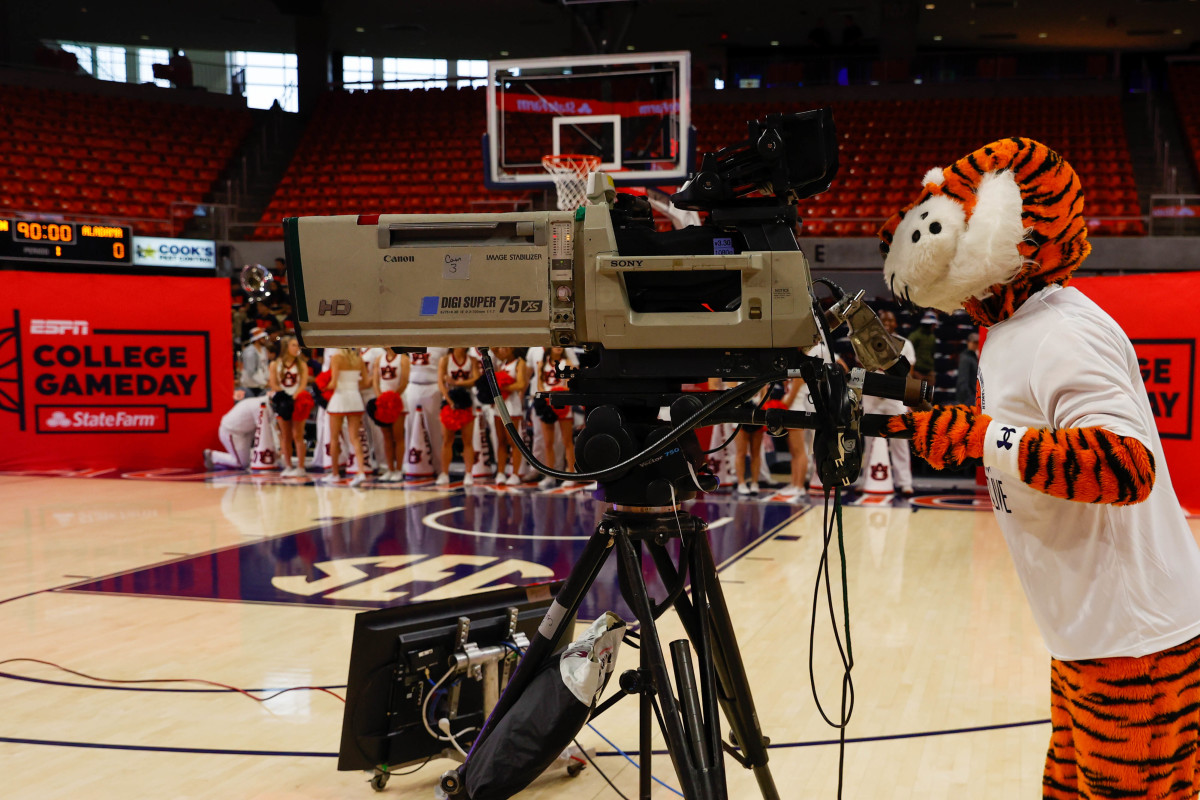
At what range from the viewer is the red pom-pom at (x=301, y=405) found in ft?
33.2

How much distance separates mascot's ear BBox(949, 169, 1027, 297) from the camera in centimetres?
183

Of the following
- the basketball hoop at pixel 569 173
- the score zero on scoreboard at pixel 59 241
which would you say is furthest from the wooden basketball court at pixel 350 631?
the score zero on scoreboard at pixel 59 241

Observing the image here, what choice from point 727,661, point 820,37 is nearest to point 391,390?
point 727,661

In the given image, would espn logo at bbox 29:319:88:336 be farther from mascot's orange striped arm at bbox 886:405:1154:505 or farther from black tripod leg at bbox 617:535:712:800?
mascot's orange striped arm at bbox 886:405:1154:505

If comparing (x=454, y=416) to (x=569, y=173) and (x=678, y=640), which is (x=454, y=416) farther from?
(x=678, y=640)

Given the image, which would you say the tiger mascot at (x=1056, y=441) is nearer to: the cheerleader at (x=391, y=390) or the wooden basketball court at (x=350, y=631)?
the wooden basketball court at (x=350, y=631)

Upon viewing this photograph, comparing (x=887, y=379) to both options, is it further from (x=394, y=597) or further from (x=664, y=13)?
(x=664, y=13)

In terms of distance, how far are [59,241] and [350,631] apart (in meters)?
9.89

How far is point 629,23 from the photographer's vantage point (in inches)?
717

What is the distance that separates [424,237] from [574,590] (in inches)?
32.5

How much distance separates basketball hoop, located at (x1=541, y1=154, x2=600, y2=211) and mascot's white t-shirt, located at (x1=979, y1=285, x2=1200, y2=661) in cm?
781

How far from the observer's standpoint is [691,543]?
212 cm

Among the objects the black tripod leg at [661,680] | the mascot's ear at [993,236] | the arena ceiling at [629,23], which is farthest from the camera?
the arena ceiling at [629,23]

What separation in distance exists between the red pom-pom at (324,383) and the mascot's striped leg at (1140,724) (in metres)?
8.79
